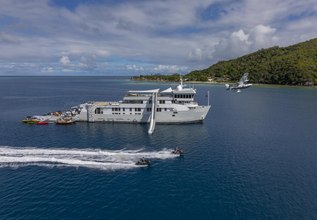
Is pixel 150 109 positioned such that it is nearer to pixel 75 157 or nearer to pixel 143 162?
pixel 75 157

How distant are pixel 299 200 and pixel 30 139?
67196 millimetres

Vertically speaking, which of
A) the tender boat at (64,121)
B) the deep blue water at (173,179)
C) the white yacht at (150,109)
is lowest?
the deep blue water at (173,179)

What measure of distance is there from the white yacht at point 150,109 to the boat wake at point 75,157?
27863 mm

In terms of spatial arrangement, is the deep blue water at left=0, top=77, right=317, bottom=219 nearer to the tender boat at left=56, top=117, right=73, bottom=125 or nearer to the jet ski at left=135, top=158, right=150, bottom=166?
the jet ski at left=135, top=158, right=150, bottom=166

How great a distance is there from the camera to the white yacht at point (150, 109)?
8931 centimetres

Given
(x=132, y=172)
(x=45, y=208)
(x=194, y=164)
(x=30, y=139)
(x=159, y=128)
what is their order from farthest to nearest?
(x=159, y=128), (x=30, y=139), (x=194, y=164), (x=132, y=172), (x=45, y=208)

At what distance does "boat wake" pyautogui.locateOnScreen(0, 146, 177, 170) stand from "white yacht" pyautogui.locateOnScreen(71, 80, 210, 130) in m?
27.9

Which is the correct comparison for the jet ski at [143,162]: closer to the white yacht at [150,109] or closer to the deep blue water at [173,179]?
the deep blue water at [173,179]

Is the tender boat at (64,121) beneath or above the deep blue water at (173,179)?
above

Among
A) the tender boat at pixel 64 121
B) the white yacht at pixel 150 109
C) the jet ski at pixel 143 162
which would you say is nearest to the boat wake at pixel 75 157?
the jet ski at pixel 143 162

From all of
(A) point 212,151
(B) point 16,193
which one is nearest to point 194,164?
(A) point 212,151

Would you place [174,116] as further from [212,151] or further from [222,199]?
[222,199]

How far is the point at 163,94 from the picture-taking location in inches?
3750

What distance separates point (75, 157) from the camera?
185ft
